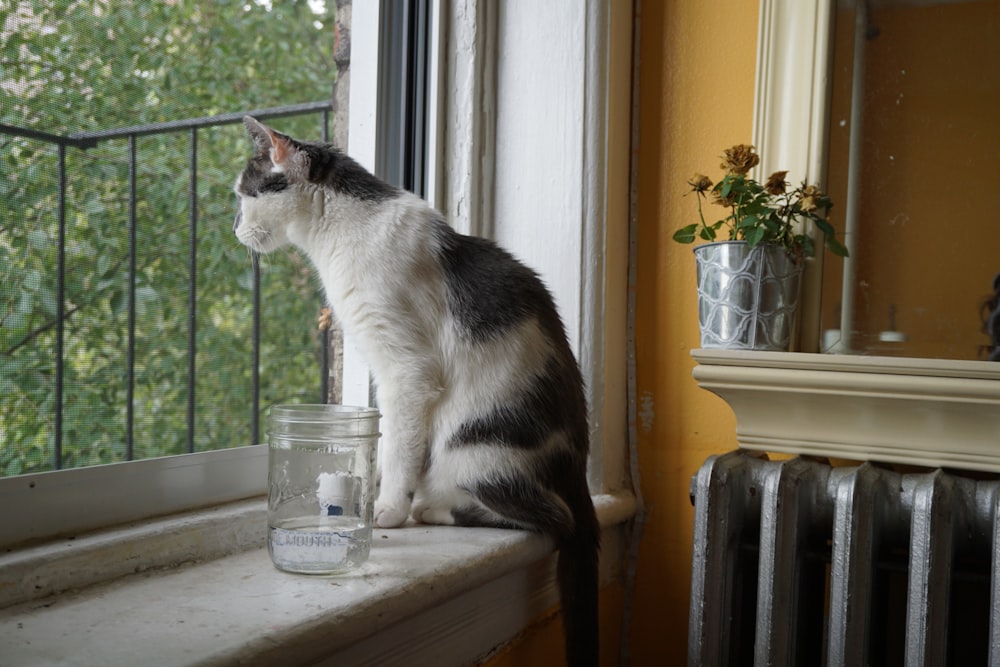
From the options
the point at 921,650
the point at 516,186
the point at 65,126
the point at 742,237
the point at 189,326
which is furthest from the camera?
the point at 516,186

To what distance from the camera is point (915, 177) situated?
3.94 feet

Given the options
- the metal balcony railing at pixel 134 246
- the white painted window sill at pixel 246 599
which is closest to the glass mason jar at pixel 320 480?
the white painted window sill at pixel 246 599

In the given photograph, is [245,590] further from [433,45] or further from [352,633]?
[433,45]

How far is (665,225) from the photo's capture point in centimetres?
140

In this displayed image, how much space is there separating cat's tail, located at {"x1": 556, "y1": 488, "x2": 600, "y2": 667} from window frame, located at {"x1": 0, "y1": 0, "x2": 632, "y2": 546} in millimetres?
329

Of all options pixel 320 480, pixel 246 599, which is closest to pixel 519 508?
pixel 320 480

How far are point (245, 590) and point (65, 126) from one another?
→ 0.57 m

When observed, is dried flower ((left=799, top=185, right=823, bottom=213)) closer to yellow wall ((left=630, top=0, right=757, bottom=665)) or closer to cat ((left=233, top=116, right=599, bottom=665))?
yellow wall ((left=630, top=0, right=757, bottom=665))

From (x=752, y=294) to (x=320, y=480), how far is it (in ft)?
2.24

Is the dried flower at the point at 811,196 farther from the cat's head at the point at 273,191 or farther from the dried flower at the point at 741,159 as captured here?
the cat's head at the point at 273,191

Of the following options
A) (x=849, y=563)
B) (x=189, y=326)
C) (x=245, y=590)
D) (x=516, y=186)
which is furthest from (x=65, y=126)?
(x=849, y=563)

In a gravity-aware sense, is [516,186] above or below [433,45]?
below

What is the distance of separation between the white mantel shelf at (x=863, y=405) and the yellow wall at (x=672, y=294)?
0.17 m

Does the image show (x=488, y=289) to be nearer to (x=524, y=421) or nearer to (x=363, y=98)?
(x=524, y=421)
